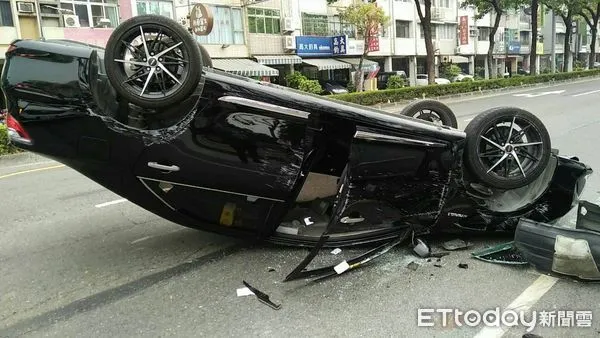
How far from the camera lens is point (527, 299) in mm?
3570

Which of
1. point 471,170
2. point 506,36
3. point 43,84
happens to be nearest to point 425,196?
point 471,170

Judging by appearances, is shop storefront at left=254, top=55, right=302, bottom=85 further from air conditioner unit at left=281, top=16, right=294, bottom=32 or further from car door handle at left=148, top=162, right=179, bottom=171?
car door handle at left=148, top=162, right=179, bottom=171

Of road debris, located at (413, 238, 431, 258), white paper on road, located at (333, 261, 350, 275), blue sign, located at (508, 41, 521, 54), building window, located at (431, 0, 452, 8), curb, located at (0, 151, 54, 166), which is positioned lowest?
curb, located at (0, 151, 54, 166)

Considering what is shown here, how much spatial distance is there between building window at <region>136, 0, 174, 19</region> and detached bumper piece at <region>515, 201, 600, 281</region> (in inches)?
1031

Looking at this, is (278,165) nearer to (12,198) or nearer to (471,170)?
(471,170)

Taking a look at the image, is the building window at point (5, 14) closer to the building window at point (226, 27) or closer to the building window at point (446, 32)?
the building window at point (226, 27)

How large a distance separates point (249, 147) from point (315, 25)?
34200 mm

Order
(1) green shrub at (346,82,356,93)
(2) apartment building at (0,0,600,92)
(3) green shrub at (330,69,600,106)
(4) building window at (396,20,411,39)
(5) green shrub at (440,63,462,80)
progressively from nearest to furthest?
(3) green shrub at (330,69,600,106) → (2) apartment building at (0,0,600,92) → (1) green shrub at (346,82,356,93) → (5) green shrub at (440,63,462,80) → (4) building window at (396,20,411,39)

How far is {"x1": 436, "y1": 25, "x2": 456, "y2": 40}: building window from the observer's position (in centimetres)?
4984

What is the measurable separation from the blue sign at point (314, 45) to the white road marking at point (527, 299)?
3199cm

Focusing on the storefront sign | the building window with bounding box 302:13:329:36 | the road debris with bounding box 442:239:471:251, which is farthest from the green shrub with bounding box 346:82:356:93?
the road debris with bounding box 442:239:471:251

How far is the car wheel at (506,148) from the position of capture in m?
4.15

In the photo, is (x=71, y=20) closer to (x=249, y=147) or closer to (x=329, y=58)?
(x=329, y=58)

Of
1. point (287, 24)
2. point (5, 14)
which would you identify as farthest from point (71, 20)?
point (287, 24)
